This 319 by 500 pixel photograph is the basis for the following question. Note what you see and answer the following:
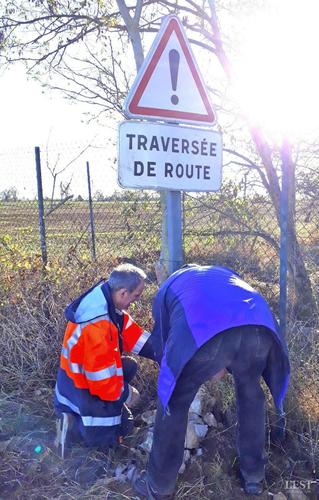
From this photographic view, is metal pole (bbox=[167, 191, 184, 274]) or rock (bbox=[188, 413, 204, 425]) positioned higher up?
metal pole (bbox=[167, 191, 184, 274])

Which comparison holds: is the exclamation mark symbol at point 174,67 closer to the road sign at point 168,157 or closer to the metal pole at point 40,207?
the road sign at point 168,157

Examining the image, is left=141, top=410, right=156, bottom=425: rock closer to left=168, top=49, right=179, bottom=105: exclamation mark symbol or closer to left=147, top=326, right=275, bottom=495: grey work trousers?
left=147, top=326, right=275, bottom=495: grey work trousers

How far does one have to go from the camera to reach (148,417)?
3.34m

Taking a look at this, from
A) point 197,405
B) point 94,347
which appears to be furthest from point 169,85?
point 197,405

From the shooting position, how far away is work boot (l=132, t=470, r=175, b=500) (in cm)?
263

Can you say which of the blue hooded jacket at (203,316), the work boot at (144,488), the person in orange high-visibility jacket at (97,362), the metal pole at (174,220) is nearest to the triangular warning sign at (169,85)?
the metal pole at (174,220)

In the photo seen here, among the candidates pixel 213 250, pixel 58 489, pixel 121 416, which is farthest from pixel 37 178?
pixel 58 489

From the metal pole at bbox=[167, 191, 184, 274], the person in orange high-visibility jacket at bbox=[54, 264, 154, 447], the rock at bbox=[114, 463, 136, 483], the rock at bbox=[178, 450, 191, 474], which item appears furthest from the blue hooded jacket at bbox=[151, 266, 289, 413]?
the rock at bbox=[114, 463, 136, 483]

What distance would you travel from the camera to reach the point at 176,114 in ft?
9.05

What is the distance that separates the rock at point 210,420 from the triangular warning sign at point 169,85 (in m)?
1.89

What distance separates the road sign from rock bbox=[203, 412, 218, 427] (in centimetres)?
149

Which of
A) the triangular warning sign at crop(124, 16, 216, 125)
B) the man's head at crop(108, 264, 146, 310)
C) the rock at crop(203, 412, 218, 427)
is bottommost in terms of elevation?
the rock at crop(203, 412, 218, 427)

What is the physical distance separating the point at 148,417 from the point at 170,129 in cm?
194

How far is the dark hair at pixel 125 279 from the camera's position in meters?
3.05
